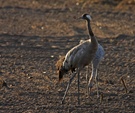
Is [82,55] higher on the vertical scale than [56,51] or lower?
higher

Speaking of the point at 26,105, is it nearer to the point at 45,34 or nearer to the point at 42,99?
the point at 42,99

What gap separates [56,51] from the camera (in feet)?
49.0

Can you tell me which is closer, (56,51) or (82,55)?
(82,55)

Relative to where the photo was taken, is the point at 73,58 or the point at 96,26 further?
the point at 96,26

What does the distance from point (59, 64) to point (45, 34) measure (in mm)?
7406

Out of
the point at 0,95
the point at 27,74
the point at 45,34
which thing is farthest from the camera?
the point at 45,34

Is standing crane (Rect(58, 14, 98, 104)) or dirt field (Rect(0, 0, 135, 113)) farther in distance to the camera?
dirt field (Rect(0, 0, 135, 113))

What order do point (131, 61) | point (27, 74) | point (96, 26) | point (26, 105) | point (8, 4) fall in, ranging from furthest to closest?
point (8, 4), point (96, 26), point (131, 61), point (27, 74), point (26, 105)

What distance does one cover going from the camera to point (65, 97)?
33.6ft

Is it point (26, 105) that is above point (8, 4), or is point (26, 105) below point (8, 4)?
below

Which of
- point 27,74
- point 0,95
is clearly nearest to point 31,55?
point 27,74

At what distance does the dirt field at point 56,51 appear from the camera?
993 cm

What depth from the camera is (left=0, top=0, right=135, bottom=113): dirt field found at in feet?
32.6

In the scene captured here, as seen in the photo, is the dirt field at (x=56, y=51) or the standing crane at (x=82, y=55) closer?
the standing crane at (x=82, y=55)
